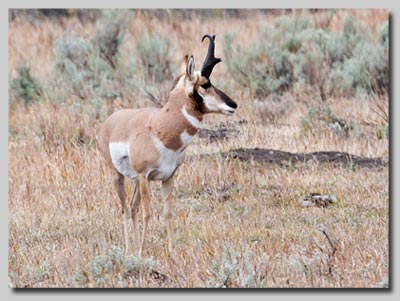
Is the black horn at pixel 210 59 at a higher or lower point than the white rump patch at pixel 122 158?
higher

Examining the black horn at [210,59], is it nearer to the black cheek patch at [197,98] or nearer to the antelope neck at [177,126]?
the black cheek patch at [197,98]

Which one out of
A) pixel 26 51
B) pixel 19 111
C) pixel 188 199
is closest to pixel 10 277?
pixel 188 199

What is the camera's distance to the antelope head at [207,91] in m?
8.62

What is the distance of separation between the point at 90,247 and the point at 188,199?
2.26 meters

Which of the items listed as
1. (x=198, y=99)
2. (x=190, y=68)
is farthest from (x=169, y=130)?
(x=190, y=68)

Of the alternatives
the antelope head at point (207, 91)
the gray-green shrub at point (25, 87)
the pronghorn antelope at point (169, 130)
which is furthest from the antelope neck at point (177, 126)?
the gray-green shrub at point (25, 87)

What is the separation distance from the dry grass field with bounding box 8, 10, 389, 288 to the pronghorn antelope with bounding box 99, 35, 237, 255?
2.31 ft

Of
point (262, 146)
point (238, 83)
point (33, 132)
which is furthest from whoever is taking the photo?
point (238, 83)

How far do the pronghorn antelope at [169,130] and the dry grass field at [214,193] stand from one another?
0.71 m

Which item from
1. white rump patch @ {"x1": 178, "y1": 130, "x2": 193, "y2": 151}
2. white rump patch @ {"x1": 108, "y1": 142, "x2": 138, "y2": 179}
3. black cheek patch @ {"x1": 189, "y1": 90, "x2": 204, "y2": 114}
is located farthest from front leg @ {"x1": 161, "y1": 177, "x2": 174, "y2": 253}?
black cheek patch @ {"x1": 189, "y1": 90, "x2": 204, "y2": 114}

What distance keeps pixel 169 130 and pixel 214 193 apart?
8.88ft

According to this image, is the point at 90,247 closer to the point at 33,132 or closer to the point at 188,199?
the point at 188,199

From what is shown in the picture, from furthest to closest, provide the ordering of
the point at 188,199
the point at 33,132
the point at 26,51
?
the point at 26,51
the point at 33,132
the point at 188,199

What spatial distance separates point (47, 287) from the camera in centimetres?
840
